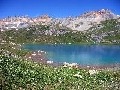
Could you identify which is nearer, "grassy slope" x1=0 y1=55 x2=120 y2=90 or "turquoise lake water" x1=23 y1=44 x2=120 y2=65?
"grassy slope" x1=0 y1=55 x2=120 y2=90

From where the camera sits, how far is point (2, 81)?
22812 millimetres

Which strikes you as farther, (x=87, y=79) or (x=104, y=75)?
(x=104, y=75)

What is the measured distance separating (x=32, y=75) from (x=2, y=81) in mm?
10137

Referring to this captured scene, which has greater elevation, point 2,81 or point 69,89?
point 2,81

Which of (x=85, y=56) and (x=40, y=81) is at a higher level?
(x=40, y=81)

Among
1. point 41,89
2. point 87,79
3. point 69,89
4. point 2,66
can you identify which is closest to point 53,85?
point 69,89

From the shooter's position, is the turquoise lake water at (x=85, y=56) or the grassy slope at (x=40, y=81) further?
the turquoise lake water at (x=85, y=56)

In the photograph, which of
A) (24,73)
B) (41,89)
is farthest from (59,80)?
(41,89)

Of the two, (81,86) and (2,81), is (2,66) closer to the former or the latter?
(2,81)

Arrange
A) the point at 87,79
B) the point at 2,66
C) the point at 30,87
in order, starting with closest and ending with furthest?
the point at 30,87 → the point at 2,66 → the point at 87,79

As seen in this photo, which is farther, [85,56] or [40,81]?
[85,56]

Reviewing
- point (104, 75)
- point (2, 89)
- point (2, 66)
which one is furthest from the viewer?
point (104, 75)

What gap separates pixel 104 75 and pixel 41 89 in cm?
1600

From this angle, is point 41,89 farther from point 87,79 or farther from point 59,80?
point 87,79
